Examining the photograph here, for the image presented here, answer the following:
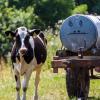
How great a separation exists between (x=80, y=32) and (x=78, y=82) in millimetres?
1056

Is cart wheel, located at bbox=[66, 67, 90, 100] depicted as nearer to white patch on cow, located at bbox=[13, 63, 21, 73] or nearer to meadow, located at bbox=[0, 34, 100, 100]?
meadow, located at bbox=[0, 34, 100, 100]

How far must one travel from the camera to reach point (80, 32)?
965cm

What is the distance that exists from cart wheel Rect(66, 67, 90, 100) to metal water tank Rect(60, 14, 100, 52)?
1.45 feet

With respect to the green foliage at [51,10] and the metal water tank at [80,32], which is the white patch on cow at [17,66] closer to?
the metal water tank at [80,32]

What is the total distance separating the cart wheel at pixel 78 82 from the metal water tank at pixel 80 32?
1.45 ft

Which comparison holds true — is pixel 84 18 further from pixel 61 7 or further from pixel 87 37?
pixel 61 7

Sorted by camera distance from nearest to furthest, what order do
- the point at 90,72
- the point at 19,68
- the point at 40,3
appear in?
1. the point at 19,68
2. the point at 90,72
3. the point at 40,3

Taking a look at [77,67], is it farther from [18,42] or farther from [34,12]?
[34,12]

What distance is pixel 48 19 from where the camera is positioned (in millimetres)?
32469

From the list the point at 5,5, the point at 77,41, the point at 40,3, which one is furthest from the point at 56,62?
the point at 40,3

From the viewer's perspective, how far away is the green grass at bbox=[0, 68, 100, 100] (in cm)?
1081

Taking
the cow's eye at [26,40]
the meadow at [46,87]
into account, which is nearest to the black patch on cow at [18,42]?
the cow's eye at [26,40]

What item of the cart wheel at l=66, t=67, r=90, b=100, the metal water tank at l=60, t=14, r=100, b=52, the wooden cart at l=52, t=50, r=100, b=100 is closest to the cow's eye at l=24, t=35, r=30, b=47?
the wooden cart at l=52, t=50, r=100, b=100

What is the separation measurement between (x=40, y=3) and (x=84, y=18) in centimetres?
2277
